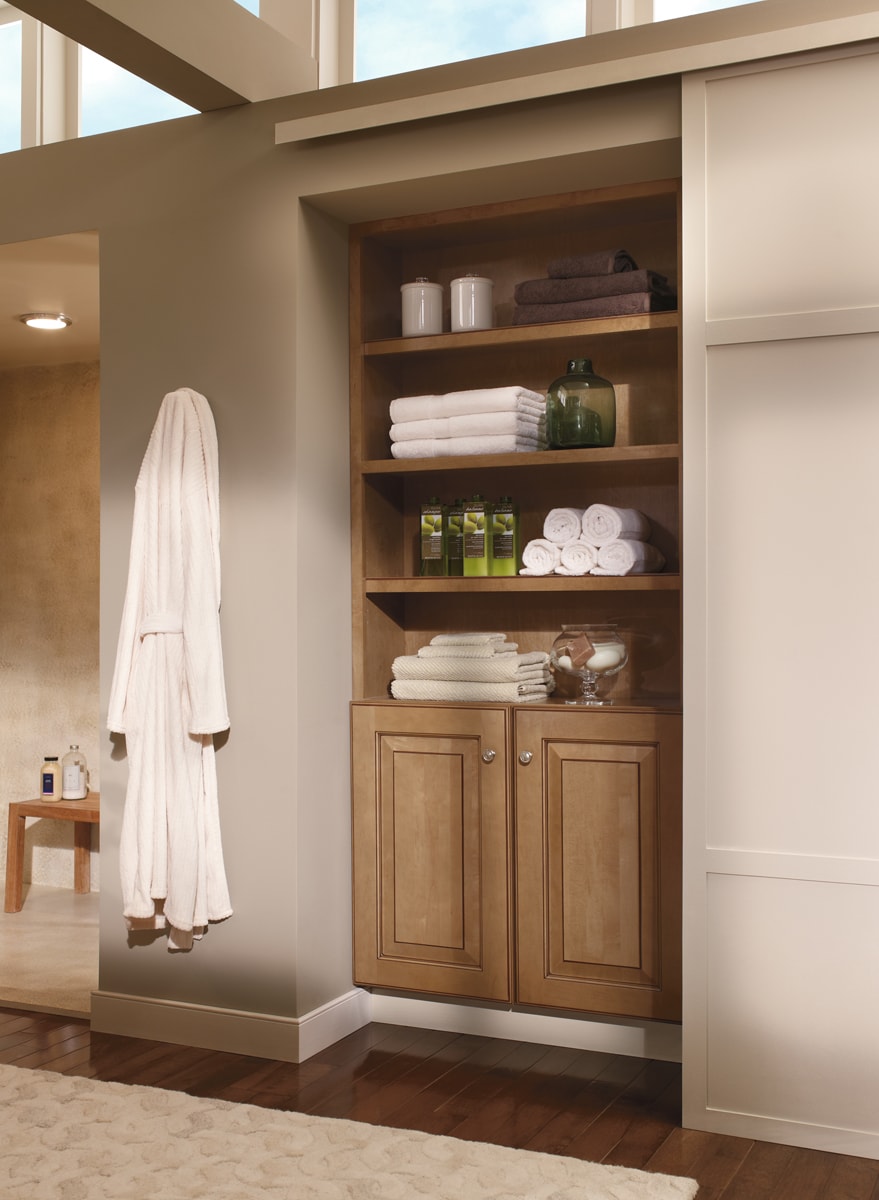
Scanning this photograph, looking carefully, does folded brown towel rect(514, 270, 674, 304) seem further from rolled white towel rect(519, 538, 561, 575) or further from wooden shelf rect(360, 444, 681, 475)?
rolled white towel rect(519, 538, 561, 575)

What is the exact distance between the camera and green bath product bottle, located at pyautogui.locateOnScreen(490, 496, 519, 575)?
333 cm

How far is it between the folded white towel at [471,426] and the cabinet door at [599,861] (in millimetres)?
Result: 756

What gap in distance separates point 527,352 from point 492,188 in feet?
1.77

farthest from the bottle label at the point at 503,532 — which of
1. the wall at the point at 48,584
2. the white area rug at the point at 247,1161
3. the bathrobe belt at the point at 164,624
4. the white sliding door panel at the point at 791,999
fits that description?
the wall at the point at 48,584

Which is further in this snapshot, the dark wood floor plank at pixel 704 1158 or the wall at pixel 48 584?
the wall at pixel 48 584

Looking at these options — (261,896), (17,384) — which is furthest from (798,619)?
(17,384)

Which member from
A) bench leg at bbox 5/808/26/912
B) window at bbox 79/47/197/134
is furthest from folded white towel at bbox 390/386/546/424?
bench leg at bbox 5/808/26/912

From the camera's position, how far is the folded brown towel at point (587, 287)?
3092mm

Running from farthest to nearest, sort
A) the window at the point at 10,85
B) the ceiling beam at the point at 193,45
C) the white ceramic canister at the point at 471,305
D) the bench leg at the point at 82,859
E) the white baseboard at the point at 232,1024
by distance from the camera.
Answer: the bench leg at the point at 82,859 < the window at the point at 10,85 < the white ceramic canister at the point at 471,305 < the white baseboard at the point at 232,1024 < the ceiling beam at the point at 193,45

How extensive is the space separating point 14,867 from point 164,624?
1923mm

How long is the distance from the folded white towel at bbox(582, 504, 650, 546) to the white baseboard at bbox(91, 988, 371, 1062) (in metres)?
1.44

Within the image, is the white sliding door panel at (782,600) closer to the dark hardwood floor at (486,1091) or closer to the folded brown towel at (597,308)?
the dark hardwood floor at (486,1091)

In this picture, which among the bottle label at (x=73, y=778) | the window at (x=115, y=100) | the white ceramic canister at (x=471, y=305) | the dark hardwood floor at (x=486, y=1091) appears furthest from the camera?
the bottle label at (x=73, y=778)

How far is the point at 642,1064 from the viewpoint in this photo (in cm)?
306
